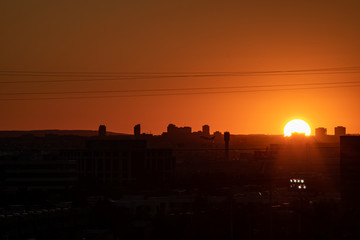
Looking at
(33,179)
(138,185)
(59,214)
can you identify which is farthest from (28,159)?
(59,214)

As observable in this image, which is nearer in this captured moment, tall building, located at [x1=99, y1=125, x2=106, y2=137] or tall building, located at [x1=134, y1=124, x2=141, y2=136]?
tall building, located at [x1=99, y1=125, x2=106, y2=137]

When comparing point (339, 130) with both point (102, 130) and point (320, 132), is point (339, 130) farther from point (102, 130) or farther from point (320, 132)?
point (102, 130)

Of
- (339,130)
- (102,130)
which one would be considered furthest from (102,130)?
(339,130)

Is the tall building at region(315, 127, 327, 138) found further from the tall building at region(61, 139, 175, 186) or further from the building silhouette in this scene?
the tall building at region(61, 139, 175, 186)

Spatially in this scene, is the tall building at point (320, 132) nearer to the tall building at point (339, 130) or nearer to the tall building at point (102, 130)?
the tall building at point (339, 130)

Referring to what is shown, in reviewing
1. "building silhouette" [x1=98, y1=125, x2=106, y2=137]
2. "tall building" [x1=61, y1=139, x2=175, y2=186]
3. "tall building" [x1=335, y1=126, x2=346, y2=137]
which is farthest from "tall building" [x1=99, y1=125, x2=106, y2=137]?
"tall building" [x1=61, y1=139, x2=175, y2=186]

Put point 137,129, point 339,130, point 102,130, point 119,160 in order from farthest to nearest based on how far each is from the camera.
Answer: point 137,129, point 339,130, point 102,130, point 119,160

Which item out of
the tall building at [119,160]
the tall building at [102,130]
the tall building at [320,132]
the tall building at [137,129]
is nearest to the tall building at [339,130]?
the tall building at [320,132]

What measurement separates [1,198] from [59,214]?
79.3 ft

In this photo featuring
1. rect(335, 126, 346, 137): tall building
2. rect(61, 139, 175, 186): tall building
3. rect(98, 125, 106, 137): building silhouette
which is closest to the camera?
rect(61, 139, 175, 186): tall building

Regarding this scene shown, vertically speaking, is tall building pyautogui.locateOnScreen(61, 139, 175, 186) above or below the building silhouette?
below

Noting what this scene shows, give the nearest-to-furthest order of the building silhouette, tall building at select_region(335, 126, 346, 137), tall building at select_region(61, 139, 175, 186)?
1. tall building at select_region(61, 139, 175, 186)
2. tall building at select_region(335, 126, 346, 137)
3. the building silhouette

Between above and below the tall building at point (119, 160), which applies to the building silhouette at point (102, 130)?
above

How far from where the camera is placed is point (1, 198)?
253 ft
